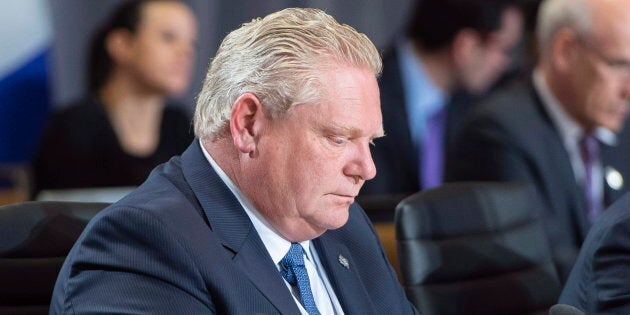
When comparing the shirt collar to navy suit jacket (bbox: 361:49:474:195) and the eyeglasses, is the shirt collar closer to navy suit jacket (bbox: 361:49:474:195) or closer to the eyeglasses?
the eyeglasses

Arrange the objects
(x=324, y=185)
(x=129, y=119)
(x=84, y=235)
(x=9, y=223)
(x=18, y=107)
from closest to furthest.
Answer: (x=84, y=235), (x=324, y=185), (x=9, y=223), (x=129, y=119), (x=18, y=107)

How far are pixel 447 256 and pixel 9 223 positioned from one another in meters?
1.04

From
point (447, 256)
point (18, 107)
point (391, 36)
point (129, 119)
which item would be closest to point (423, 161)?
point (391, 36)

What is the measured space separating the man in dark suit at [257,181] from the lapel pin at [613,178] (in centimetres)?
191

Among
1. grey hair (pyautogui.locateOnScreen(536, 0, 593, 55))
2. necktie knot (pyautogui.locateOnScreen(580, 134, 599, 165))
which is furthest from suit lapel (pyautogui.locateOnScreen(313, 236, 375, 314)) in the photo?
grey hair (pyautogui.locateOnScreen(536, 0, 593, 55))

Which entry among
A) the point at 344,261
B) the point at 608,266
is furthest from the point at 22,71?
the point at 608,266

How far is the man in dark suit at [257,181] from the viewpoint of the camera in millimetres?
1730

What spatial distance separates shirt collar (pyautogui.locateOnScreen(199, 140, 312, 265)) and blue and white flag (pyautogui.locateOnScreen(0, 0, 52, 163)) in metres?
3.25

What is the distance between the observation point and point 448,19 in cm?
521

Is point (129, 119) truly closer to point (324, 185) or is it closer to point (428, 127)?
point (428, 127)

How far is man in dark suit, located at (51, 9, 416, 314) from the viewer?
5.68ft

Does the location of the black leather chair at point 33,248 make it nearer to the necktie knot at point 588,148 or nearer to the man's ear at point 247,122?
the man's ear at point 247,122

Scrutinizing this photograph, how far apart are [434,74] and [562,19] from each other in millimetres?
1635

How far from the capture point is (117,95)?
4.76 m
